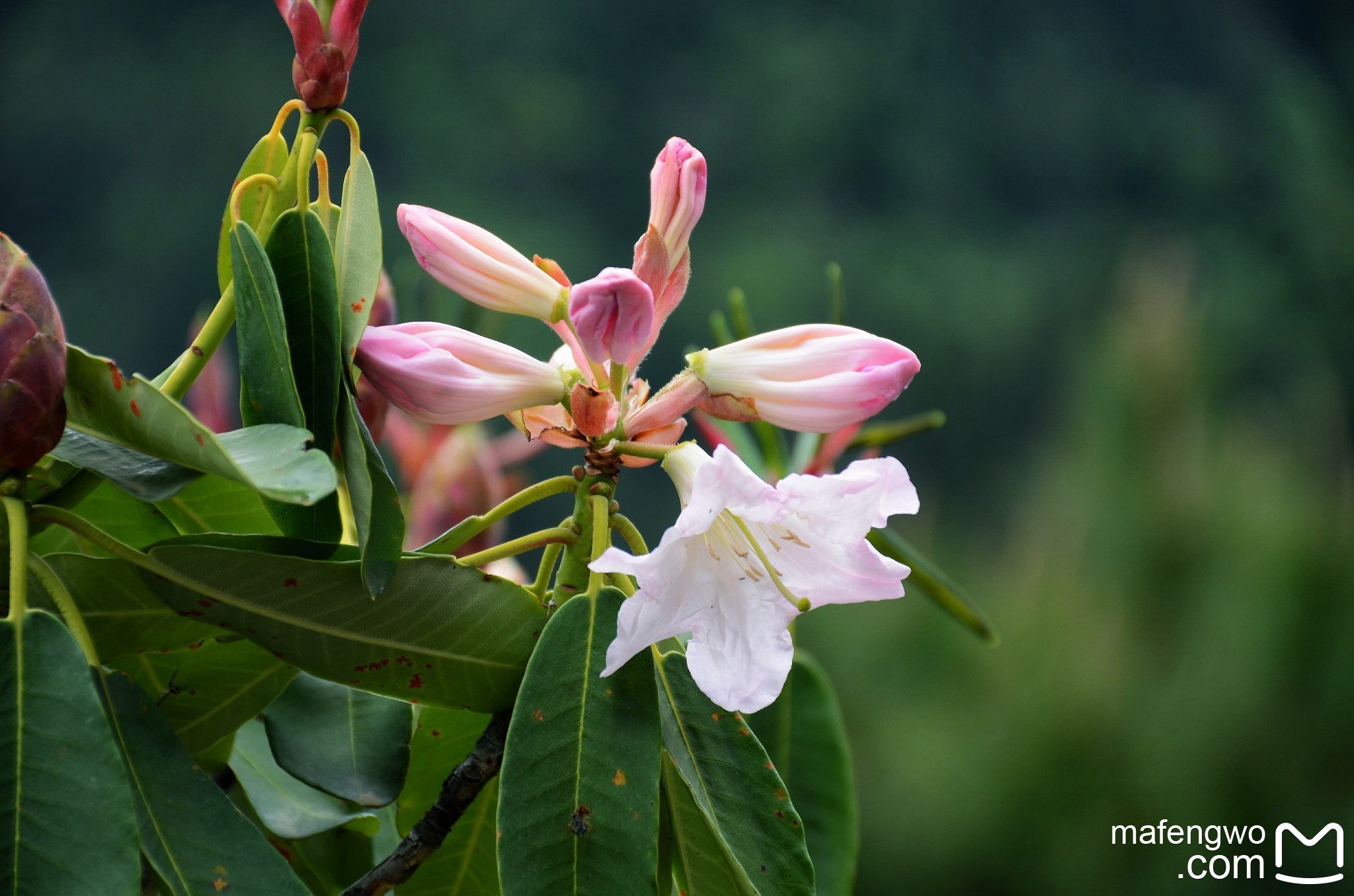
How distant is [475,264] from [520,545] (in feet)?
0.33

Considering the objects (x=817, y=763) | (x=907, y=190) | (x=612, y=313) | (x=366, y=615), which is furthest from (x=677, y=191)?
(x=907, y=190)

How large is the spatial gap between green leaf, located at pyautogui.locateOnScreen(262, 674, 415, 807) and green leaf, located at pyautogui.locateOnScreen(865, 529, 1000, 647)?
29 centimetres

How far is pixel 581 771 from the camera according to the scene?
0.32 meters

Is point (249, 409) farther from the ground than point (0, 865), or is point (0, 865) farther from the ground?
point (249, 409)

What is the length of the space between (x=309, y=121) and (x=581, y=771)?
0.22 meters

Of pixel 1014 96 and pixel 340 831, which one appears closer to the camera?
pixel 340 831

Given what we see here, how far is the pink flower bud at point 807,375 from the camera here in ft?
1.19

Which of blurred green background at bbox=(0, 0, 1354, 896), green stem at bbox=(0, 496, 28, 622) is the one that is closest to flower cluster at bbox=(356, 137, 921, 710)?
green stem at bbox=(0, 496, 28, 622)

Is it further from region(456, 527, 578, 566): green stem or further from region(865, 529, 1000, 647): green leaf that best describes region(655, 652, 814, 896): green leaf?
region(865, 529, 1000, 647): green leaf

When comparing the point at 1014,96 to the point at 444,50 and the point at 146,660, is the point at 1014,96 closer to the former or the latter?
the point at 444,50

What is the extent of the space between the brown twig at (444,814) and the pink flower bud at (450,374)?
0.33 ft

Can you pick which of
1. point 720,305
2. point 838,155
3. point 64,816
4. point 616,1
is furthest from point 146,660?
point 616,1

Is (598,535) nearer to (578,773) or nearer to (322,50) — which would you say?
(578,773)

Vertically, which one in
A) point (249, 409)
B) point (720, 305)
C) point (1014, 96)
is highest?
point (1014, 96)
